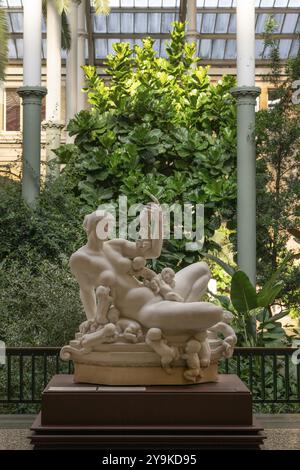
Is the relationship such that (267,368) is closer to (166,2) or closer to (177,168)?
(177,168)

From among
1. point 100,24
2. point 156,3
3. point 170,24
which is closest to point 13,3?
point 100,24

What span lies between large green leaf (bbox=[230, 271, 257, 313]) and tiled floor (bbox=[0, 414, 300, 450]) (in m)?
2.60

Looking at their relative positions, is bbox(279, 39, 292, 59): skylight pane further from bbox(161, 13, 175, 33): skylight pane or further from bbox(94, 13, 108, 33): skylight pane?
bbox(94, 13, 108, 33): skylight pane

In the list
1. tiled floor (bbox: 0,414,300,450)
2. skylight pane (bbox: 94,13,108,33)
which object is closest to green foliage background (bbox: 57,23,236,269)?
tiled floor (bbox: 0,414,300,450)

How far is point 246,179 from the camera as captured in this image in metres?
13.2

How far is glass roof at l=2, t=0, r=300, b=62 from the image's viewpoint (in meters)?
30.1

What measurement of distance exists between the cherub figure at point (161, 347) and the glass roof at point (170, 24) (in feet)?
79.9

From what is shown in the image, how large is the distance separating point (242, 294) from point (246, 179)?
2612mm

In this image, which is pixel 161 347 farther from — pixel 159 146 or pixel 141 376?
pixel 159 146

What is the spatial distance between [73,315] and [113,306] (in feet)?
13.4

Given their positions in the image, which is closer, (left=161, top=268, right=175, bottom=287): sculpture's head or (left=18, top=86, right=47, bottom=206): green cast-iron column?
(left=161, top=268, right=175, bottom=287): sculpture's head

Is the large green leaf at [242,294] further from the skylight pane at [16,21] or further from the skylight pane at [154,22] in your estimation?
the skylight pane at [16,21]

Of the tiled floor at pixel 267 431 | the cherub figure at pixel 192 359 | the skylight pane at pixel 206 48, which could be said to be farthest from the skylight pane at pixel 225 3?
the cherub figure at pixel 192 359

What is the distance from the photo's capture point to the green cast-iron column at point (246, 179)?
42.6 feet
